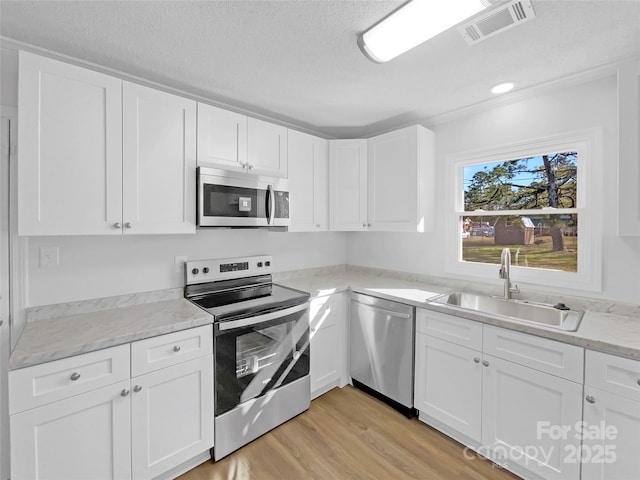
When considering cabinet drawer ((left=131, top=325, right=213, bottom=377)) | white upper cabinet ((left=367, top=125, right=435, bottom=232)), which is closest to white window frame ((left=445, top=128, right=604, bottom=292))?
white upper cabinet ((left=367, top=125, right=435, bottom=232))

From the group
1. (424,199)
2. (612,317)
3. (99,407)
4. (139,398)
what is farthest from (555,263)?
(99,407)

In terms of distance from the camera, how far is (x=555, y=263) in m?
2.11

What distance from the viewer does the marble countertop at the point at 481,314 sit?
4.64 feet

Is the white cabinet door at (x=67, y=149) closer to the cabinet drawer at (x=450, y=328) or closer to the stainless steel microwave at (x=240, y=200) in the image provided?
the stainless steel microwave at (x=240, y=200)

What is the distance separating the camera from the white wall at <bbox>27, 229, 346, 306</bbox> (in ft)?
5.63

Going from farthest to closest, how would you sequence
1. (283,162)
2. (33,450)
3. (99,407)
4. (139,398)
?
1. (283,162)
2. (139,398)
3. (99,407)
4. (33,450)

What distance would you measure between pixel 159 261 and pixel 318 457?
1.70 m

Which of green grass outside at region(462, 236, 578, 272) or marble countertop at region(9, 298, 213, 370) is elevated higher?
green grass outside at region(462, 236, 578, 272)

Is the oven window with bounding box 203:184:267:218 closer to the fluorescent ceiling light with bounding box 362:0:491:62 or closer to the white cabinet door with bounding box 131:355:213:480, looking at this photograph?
the white cabinet door with bounding box 131:355:213:480

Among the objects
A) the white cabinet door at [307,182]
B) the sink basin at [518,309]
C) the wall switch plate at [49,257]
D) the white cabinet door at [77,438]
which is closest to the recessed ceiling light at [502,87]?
the white cabinet door at [307,182]

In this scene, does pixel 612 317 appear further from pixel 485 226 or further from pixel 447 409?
pixel 447 409

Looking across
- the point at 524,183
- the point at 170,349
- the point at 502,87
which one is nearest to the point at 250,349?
the point at 170,349

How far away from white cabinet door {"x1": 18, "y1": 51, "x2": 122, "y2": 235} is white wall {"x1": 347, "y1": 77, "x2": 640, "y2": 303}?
2425 millimetres

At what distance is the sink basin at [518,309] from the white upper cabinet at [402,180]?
642mm
